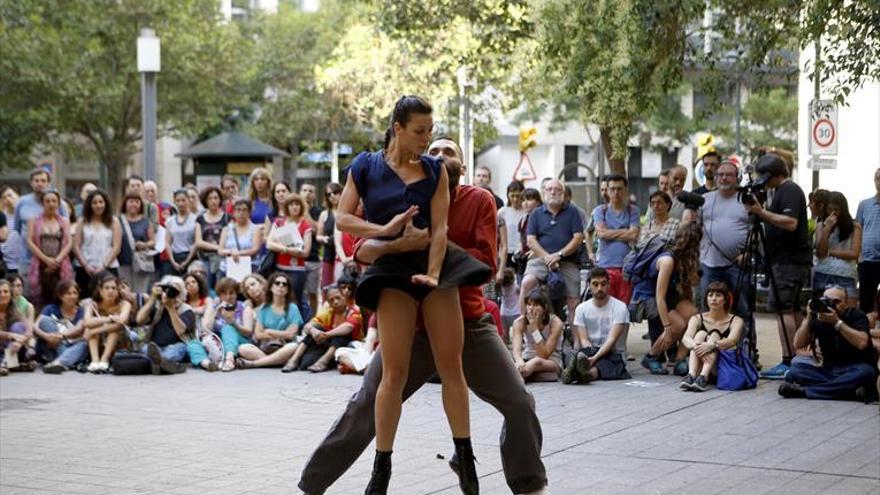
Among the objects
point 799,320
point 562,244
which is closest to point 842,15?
point 799,320

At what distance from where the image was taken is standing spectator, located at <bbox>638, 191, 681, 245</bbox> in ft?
45.7

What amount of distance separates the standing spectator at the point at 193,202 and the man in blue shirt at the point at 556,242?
15.0 ft

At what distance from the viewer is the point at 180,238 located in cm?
1708

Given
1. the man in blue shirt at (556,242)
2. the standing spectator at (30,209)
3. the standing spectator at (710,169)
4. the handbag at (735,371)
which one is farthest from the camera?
the standing spectator at (30,209)

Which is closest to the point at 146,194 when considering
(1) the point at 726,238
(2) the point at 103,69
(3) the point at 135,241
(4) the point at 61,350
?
(3) the point at 135,241

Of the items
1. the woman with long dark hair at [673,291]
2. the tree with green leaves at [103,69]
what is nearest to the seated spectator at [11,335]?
the woman with long dark hair at [673,291]

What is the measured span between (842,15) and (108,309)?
8330 mm

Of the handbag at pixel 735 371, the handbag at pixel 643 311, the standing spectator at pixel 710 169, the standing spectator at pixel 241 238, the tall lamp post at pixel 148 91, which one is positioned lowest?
the handbag at pixel 735 371

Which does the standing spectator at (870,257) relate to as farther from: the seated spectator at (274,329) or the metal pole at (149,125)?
the metal pole at (149,125)

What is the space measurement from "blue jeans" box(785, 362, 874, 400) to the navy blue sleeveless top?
6163mm

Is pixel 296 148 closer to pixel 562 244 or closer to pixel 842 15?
pixel 562 244

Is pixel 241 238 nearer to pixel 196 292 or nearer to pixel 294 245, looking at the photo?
pixel 294 245

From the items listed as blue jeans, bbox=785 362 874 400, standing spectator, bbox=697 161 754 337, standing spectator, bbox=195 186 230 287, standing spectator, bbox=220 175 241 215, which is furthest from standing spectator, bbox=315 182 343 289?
blue jeans, bbox=785 362 874 400

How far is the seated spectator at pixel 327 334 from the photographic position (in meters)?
14.4
